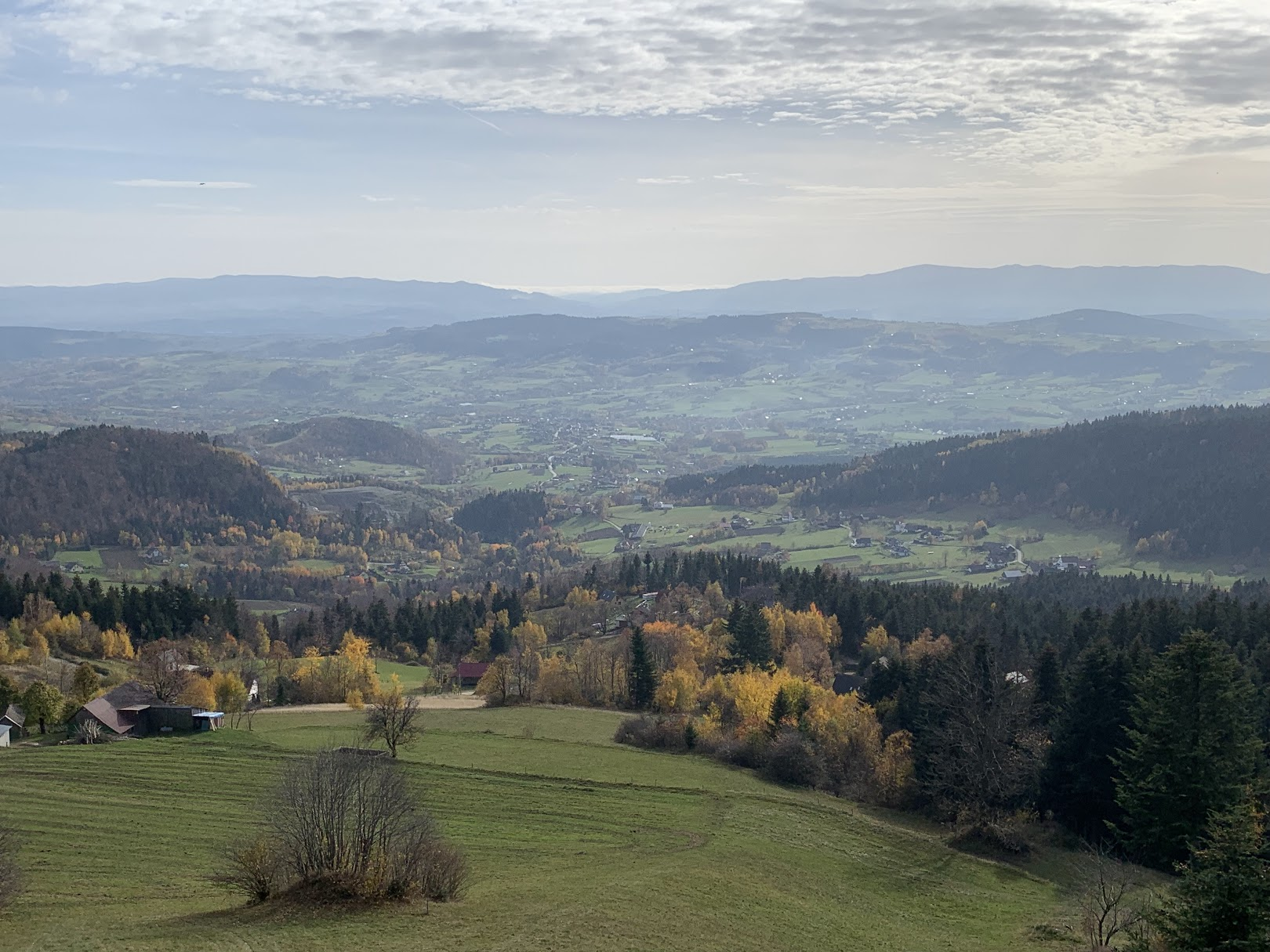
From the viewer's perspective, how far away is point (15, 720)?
189 ft

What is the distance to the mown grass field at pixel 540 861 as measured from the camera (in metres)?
30.8

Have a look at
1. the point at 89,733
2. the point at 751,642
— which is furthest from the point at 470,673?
the point at 89,733

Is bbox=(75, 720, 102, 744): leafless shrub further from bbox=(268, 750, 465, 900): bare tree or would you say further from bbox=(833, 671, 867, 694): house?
bbox=(833, 671, 867, 694): house

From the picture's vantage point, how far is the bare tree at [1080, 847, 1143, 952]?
106 feet

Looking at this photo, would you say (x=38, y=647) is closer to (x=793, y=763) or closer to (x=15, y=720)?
(x=15, y=720)

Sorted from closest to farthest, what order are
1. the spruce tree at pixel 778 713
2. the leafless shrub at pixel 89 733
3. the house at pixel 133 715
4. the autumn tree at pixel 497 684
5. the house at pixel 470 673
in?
the leafless shrub at pixel 89 733
the house at pixel 133 715
the spruce tree at pixel 778 713
the autumn tree at pixel 497 684
the house at pixel 470 673

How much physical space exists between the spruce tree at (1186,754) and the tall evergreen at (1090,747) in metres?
3.52

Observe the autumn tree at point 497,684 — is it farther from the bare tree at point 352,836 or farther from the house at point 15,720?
the bare tree at point 352,836

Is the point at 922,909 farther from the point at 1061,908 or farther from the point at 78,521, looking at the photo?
the point at 78,521

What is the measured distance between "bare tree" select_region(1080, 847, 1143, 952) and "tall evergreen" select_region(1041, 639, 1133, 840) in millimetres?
→ 10661

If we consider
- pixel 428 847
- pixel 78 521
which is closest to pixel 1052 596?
pixel 428 847

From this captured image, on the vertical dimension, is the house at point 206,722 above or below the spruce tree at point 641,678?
above

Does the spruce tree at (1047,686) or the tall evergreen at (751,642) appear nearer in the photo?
the spruce tree at (1047,686)

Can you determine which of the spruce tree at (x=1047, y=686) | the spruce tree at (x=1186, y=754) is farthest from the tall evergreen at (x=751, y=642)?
the spruce tree at (x=1186, y=754)
